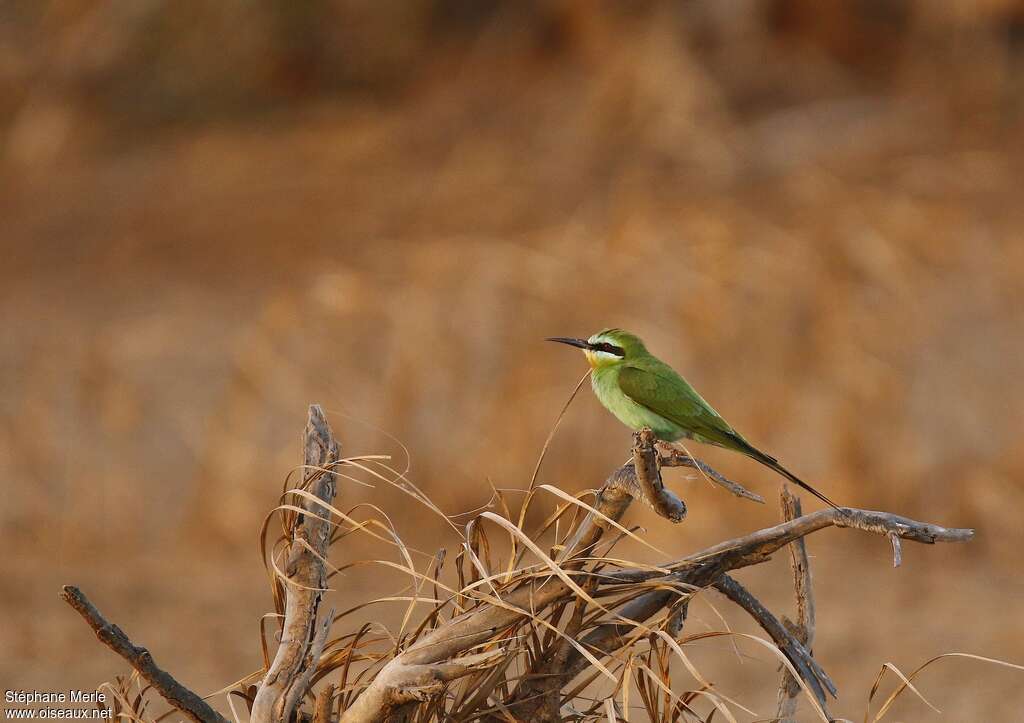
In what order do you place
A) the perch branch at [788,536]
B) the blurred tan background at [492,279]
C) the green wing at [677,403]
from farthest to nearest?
the blurred tan background at [492,279] < the green wing at [677,403] < the perch branch at [788,536]

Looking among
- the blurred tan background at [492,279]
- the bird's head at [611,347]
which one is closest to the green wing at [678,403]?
the bird's head at [611,347]

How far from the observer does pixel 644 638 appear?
143 cm

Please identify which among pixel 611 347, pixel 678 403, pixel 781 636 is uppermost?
pixel 611 347

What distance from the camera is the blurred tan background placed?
18.4 ft

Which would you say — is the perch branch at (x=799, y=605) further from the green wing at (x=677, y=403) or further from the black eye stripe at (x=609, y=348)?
the black eye stripe at (x=609, y=348)

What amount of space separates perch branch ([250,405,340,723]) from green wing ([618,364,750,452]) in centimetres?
75

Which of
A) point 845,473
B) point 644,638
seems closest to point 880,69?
point 845,473

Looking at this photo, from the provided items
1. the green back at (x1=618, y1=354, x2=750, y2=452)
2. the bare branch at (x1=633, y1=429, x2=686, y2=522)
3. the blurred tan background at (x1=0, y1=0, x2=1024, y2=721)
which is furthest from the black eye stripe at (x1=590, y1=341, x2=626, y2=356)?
the bare branch at (x1=633, y1=429, x2=686, y2=522)

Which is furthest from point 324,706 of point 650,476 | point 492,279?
point 492,279

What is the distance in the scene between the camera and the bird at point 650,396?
2139 millimetres

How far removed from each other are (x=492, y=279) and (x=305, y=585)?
466cm

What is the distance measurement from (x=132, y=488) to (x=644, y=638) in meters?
5.58

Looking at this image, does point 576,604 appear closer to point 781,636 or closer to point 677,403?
point 781,636

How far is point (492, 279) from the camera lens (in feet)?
19.9
